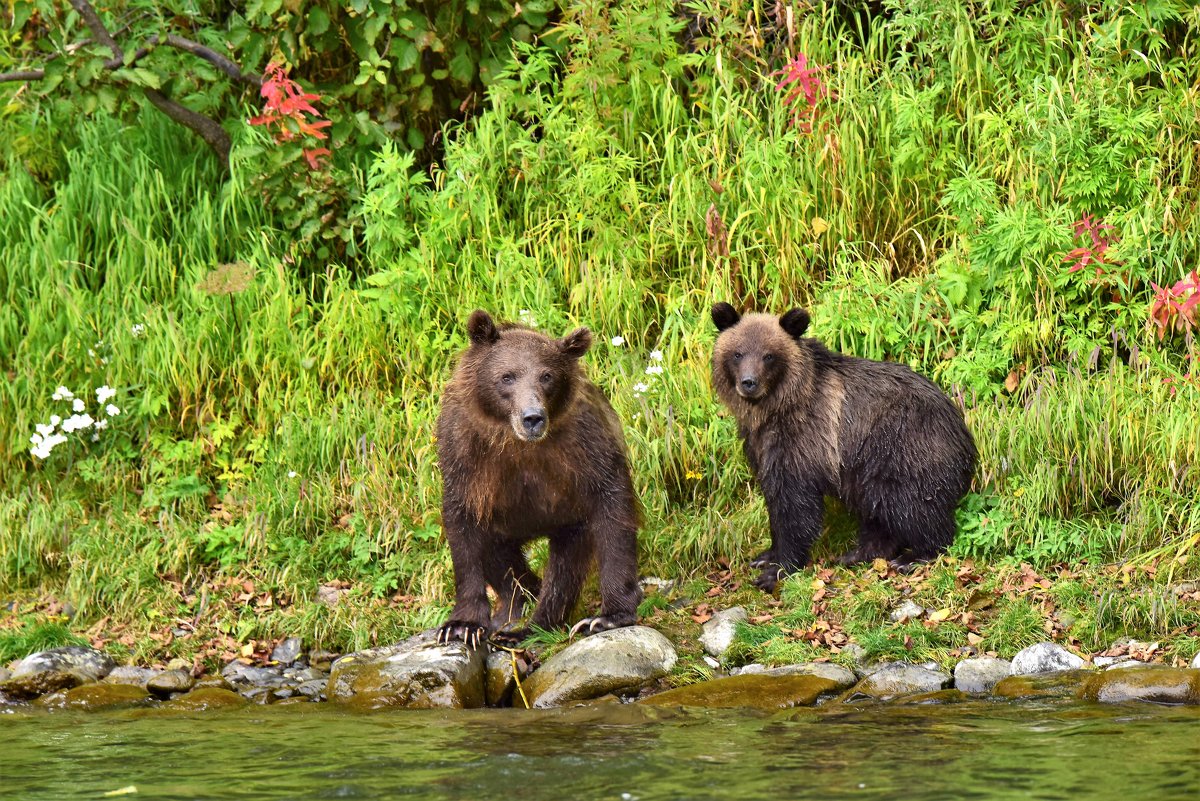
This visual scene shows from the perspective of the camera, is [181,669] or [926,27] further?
[926,27]

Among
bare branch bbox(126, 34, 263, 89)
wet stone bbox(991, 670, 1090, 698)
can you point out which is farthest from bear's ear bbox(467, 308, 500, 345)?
bare branch bbox(126, 34, 263, 89)

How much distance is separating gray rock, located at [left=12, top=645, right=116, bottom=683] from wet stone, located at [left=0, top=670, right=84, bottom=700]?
26mm

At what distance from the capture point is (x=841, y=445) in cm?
752

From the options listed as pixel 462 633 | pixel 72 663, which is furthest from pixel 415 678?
pixel 72 663

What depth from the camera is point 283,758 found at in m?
5.33

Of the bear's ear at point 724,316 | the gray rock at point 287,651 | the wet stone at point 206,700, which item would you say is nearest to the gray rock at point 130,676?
the wet stone at point 206,700

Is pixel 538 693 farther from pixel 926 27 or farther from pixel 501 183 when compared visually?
pixel 926 27

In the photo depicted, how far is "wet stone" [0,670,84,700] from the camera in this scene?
6.90m

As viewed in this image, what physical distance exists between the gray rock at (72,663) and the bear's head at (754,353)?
331cm

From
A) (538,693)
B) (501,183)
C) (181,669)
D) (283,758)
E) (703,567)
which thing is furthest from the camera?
(501,183)

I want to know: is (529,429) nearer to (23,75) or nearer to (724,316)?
(724,316)

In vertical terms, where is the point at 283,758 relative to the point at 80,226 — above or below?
below

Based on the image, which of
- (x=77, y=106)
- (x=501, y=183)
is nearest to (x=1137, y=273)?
(x=501, y=183)

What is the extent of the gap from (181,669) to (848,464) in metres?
3.38
